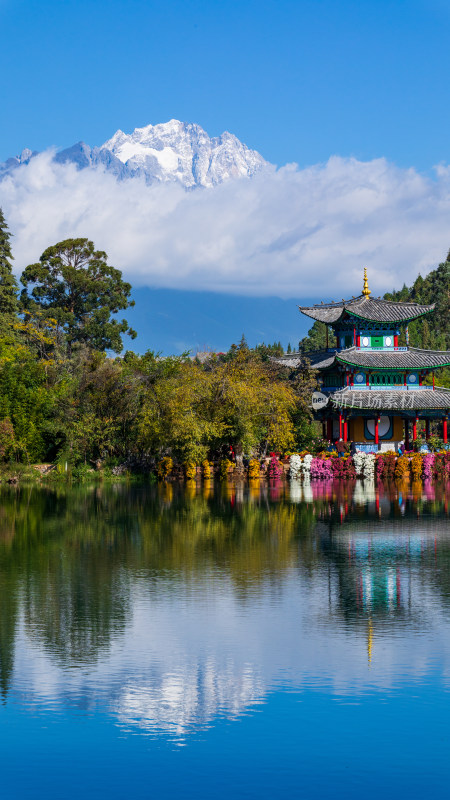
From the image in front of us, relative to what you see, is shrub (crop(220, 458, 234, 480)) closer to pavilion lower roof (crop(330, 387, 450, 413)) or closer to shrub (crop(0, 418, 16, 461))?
pavilion lower roof (crop(330, 387, 450, 413))

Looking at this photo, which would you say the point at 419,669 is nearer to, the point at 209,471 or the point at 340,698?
the point at 340,698

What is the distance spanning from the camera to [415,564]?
22.9 meters

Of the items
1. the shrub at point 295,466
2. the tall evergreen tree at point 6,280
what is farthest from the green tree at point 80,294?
the shrub at point 295,466

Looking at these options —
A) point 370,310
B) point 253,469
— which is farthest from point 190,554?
point 370,310

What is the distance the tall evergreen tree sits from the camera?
70488mm

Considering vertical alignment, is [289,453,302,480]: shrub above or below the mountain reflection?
above

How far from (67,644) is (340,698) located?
4.70m

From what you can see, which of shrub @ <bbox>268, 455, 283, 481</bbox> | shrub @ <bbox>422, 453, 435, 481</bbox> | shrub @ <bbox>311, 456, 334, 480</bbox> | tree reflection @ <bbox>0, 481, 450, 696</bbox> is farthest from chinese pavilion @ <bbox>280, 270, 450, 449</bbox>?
tree reflection @ <bbox>0, 481, 450, 696</bbox>

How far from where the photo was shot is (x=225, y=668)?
560 inches

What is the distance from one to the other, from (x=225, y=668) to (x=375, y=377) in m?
48.7

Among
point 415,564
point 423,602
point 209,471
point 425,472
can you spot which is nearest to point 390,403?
point 425,472

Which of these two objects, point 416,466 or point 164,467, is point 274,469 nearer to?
point 164,467

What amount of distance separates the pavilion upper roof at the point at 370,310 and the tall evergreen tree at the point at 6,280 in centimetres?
2156

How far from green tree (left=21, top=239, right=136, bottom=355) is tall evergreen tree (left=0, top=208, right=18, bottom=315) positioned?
275 inches
